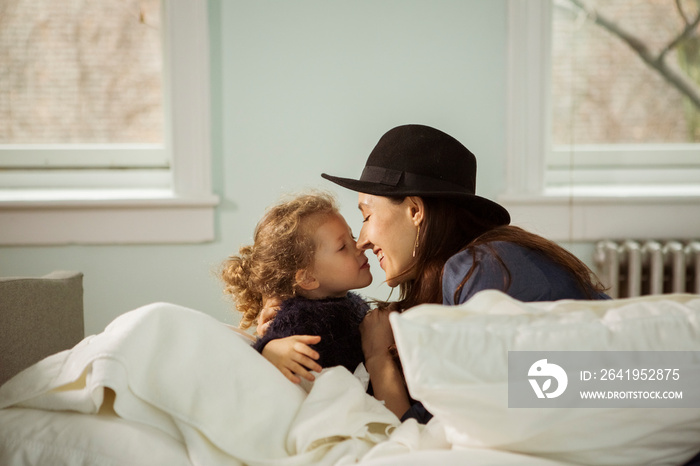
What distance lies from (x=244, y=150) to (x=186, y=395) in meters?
1.67

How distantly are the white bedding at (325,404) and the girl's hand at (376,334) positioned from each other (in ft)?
0.69

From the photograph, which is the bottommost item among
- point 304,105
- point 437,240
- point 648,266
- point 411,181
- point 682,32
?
point 648,266

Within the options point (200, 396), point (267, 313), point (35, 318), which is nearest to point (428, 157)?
point (267, 313)

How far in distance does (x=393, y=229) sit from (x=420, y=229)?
73 millimetres

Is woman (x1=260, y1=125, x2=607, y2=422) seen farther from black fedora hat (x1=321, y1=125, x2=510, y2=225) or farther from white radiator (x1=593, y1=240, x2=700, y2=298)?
white radiator (x1=593, y1=240, x2=700, y2=298)

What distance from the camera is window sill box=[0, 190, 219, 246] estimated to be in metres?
2.54

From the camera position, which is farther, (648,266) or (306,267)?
(648,266)

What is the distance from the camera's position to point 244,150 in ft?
8.46

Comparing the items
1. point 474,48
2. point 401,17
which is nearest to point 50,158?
point 401,17

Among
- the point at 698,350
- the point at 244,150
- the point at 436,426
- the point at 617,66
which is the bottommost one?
the point at 436,426

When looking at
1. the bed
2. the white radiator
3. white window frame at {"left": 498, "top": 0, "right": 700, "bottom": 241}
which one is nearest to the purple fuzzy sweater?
the bed

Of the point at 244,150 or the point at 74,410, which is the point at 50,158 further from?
the point at 74,410

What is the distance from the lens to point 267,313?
1.56 meters

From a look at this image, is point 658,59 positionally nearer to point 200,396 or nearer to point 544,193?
point 544,193
